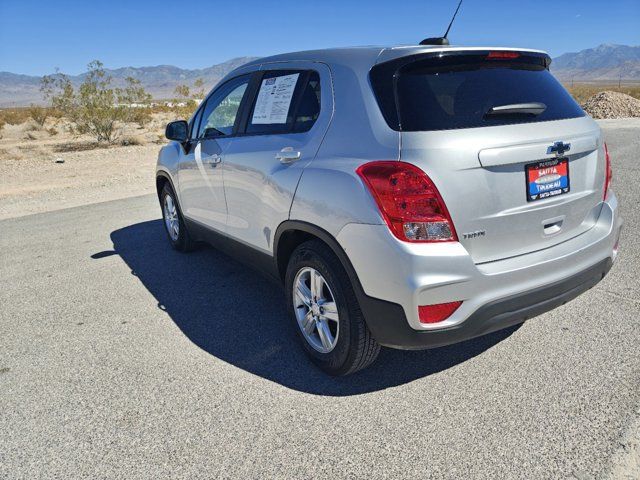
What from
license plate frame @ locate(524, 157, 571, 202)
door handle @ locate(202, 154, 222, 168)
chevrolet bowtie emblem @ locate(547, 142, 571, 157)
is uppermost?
chevrolet bowtie emblem @ locate(547, 142, 571, 157)

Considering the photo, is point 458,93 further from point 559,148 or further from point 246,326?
point 246,326

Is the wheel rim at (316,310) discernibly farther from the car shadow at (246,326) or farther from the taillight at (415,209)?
the taillight at (415,209)

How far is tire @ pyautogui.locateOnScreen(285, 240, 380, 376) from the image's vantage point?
2.62 m

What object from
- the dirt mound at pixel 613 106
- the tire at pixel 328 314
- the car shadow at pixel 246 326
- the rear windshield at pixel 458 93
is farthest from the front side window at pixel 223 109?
the dirt mound at pixel 613 106

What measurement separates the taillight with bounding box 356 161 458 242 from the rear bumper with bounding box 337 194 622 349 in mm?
43

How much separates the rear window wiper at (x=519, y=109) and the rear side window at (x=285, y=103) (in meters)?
0.97

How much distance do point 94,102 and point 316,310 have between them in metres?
21.7

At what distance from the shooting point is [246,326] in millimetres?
3689

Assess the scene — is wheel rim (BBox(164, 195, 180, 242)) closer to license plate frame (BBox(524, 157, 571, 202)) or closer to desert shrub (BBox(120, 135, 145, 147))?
license plate frame (BBox(524, 157, 571, 202))

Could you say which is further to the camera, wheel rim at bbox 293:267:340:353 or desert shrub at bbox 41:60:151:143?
desert shrub at bbox 41:60:151:143

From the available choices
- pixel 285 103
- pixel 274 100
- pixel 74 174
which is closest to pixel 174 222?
pixel 274 100

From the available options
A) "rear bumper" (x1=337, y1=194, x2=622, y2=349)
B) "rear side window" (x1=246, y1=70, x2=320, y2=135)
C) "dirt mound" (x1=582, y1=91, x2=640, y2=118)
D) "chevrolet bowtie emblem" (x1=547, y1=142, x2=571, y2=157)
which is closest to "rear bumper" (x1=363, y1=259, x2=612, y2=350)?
"rear bumper" (x1=337, y1=194, x2=622, y2=349)

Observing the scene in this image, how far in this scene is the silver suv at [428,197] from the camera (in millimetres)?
2266

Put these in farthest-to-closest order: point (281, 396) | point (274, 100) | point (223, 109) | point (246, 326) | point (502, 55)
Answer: point (223, 109), point (246, 326), point (274, 100), point (281, 396), point (502, 55)
